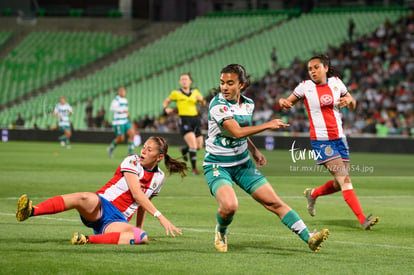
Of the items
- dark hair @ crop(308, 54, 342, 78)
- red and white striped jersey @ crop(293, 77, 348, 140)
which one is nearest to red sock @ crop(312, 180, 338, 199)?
red and white striped jersey @ crop(293, 77, 348, 140)

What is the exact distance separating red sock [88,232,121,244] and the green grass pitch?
15cm

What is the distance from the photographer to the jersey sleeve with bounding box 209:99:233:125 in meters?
8.59

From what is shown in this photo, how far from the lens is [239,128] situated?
8.48 meters

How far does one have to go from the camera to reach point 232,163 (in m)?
8.88

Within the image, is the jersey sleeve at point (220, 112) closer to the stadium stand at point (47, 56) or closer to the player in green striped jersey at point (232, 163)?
the player in green striped jersey at point (232, 163)

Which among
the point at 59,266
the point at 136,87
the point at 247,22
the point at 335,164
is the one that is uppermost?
the point at 247,22

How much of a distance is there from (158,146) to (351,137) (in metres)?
25.3

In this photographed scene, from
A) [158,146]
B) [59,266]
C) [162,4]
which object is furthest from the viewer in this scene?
[162,4]

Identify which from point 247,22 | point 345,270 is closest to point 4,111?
point 247,22

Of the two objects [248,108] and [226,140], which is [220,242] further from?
[248,108]

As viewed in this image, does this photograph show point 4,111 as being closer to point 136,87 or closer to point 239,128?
point 136,87

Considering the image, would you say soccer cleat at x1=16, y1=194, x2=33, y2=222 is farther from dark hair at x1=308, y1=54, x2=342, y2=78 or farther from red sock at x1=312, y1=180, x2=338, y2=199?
red sock at x1=312, y1=180, x2=338, y2=199

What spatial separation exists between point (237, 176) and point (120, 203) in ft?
4.53

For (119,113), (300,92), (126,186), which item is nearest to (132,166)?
(126,186)
